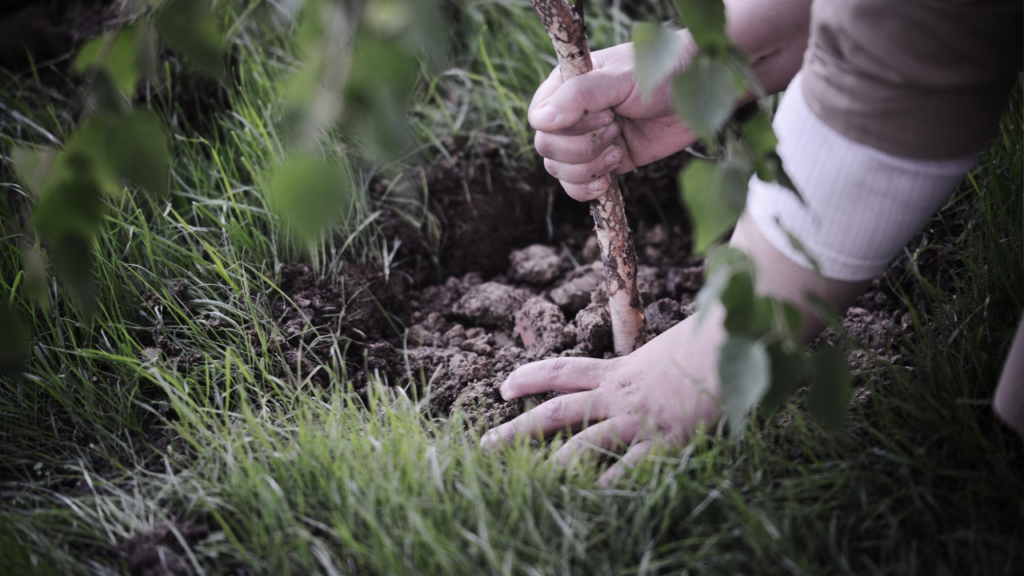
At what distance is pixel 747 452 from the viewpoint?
1.18 metres

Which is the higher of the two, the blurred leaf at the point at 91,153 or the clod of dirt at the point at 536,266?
the blurred leaf at the point at 91,153

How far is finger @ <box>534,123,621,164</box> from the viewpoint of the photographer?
134 centimetres

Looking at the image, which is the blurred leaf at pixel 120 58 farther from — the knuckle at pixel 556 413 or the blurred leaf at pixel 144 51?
the knuckle at pixel 556 413

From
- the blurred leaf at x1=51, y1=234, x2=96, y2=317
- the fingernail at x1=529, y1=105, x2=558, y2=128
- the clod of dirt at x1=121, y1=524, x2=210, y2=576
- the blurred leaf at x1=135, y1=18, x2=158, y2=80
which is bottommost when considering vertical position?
the clod of dirt at x1=121, y1=524, x2=210, y2=576

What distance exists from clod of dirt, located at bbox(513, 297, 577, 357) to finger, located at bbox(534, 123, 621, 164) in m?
0.39

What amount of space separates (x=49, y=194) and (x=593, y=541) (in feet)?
2.60

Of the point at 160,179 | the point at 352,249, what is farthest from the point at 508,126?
the point at 160,179

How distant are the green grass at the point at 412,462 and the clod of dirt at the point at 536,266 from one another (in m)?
0.45

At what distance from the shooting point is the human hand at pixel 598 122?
1.30m

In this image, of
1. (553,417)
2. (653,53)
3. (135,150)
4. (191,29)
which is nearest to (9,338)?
(135,150)

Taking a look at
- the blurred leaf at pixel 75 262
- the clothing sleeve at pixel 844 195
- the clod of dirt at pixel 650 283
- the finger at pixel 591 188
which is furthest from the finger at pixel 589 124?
the blurred leaf at pixel 75 262

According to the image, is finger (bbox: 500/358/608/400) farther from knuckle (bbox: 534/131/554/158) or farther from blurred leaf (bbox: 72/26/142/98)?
blurred leaf (bbox: 72/26/142/98)

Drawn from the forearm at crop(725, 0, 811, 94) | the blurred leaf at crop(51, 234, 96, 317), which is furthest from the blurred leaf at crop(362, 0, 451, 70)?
the forearm at crop(725, 0, 811, 94)

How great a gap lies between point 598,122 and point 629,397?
492mm
